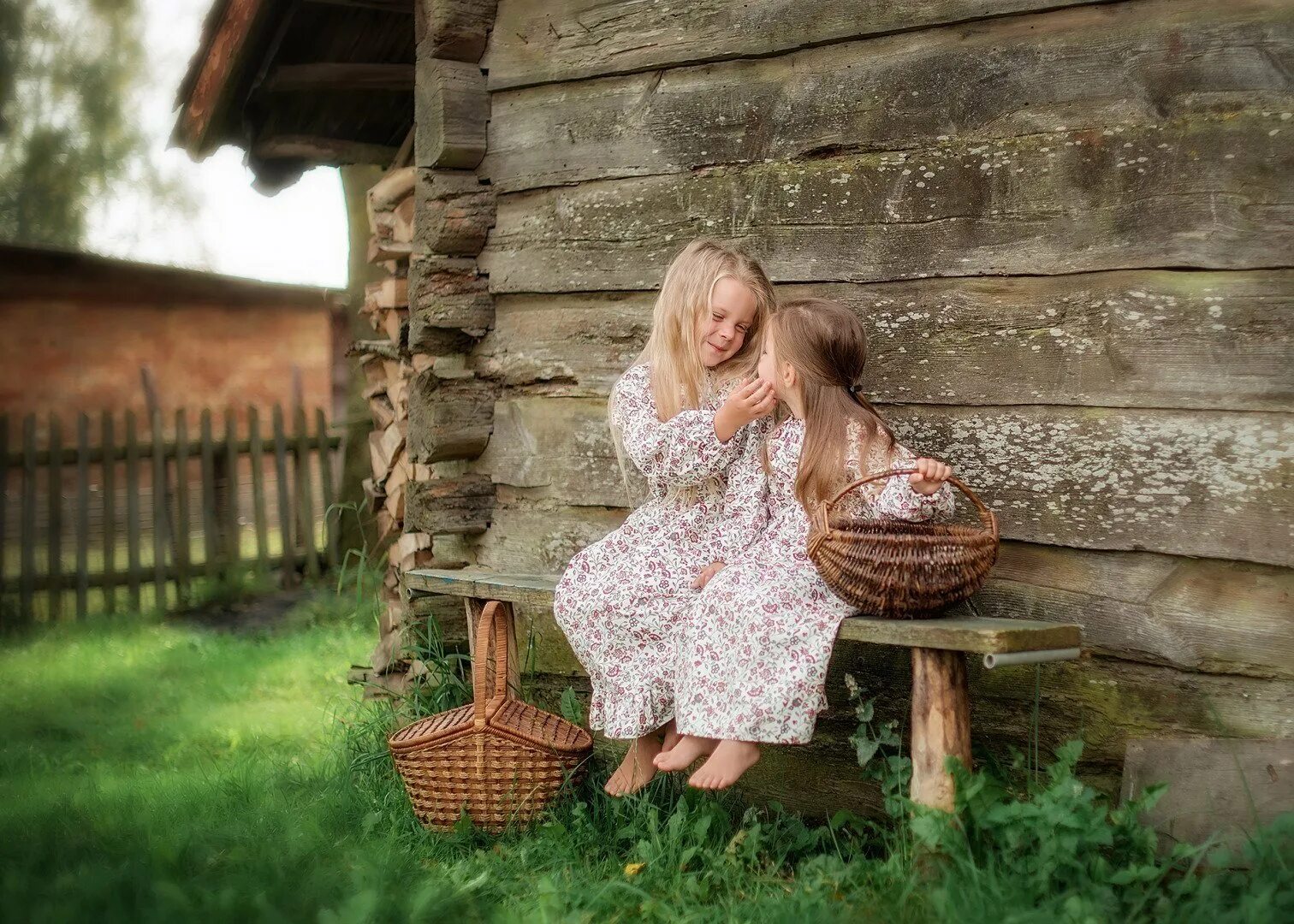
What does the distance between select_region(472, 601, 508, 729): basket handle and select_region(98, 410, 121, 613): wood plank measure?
5.17 m

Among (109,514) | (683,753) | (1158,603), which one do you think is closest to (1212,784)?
(1158,603)

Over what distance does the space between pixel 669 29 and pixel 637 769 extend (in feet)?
7.68

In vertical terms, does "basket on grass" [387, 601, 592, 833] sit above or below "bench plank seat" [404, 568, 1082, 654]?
below

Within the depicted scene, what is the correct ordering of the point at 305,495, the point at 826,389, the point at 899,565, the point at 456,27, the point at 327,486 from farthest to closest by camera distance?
the point at 327,486, the point at 305,495, the point at 456,27, the point at 826,389, the point at 899,565

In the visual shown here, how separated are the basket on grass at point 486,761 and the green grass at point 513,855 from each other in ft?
0.25

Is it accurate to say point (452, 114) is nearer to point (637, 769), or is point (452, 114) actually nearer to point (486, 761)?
point (486, 761)

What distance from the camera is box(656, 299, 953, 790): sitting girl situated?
3.03 metres

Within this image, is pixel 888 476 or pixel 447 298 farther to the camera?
pixel 447 298

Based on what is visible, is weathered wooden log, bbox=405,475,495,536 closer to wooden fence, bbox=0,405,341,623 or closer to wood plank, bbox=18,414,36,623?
wooden fence, bbox=0,405,341,623

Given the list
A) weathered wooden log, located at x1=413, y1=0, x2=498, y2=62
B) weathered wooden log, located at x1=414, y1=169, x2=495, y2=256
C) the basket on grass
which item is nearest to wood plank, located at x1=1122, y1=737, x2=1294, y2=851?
the basket on grass

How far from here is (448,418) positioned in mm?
4430

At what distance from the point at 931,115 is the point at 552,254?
143 cm

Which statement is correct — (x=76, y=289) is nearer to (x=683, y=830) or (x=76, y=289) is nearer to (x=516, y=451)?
(x=516, y=451)

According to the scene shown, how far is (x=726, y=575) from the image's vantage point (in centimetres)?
334
